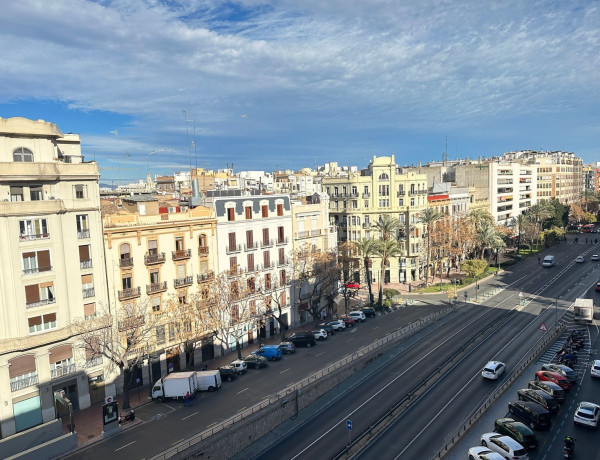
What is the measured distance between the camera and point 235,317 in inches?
2133

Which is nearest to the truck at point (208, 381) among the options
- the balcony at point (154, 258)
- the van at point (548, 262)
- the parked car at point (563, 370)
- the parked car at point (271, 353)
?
the parked car at point (271, 353)

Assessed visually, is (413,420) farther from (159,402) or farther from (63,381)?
(63,381)

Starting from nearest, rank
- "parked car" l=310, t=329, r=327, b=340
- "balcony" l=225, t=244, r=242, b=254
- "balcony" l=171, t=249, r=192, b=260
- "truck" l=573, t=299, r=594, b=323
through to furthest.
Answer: "balcony" l=171, t=249, r=192, b=260 < "balcony" l=225, t=244, r=242, b=254 < "parked car" l=310, t=329, r=327, b=340 < "truck" l=573, t=299, r=594, b=323

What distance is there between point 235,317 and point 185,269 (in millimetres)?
8238

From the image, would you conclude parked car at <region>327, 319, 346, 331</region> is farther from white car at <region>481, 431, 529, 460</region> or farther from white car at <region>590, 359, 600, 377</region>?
white car at <region>481, 431, 529, 460</region>

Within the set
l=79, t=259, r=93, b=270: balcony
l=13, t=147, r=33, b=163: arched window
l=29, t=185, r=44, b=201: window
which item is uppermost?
l=13, t=147, r=33, b=163: arched window

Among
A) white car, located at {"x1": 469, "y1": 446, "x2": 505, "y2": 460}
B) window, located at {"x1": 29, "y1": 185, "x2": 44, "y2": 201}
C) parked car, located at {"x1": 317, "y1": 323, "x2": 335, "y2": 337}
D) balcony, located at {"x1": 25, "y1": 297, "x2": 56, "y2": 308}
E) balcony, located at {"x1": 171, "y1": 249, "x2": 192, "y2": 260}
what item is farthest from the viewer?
parked car, located at {"x1": 317, "y1": 323, "x2": 335, "y2": 337}

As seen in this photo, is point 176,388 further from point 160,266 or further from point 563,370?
point 563,370

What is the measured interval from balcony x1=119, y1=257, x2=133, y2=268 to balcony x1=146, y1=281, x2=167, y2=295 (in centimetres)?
319

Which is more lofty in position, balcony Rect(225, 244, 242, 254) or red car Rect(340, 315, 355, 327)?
balcony Rect(225, 244, 242, 254)

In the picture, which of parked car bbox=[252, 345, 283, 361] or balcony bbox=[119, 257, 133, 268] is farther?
parked car bbox=[252, 345, 283, 361]

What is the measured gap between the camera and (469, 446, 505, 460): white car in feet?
102

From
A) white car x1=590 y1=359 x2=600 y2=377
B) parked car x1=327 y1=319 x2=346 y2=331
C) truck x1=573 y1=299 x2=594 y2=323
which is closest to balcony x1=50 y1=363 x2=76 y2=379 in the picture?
parked car x1=327 y1=319 x2=346 y2=331

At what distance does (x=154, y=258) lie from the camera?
4959 centimetres
